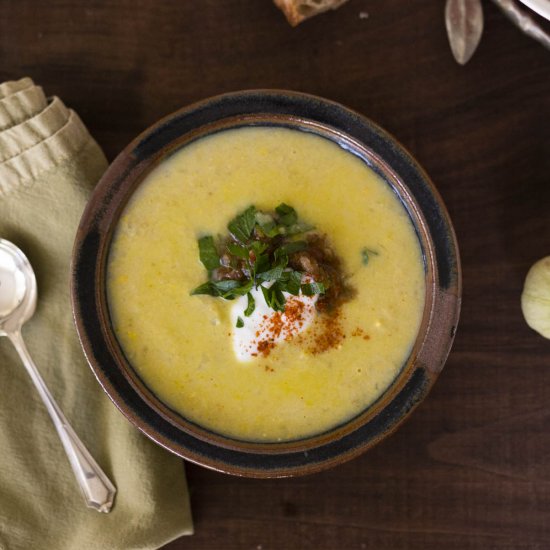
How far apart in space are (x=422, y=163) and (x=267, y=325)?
62cm

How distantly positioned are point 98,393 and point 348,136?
0.91 metres

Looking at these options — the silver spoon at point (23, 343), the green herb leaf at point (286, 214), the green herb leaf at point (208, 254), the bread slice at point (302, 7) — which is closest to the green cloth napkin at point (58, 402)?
the silver spoon at point (23, 343)

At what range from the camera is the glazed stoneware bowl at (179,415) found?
1.63 meters

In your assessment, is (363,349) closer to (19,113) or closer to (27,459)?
(27,459)

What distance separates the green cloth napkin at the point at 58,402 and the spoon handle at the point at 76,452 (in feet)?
0.10

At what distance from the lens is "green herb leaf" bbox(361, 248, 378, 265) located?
5.49 ft

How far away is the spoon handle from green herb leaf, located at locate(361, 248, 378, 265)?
0.84m

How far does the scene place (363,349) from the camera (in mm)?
1680

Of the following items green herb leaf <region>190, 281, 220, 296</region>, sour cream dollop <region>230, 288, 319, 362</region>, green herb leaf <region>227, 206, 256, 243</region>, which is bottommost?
sour cream dollop <region>230, 288, 319, 362</region>

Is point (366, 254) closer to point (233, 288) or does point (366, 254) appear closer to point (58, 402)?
point (233, 288)

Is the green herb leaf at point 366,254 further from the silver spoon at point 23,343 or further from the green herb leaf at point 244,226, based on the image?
the silver spoon at point 23,343

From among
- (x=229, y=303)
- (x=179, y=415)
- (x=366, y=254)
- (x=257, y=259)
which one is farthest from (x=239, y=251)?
(x=179, y=415)

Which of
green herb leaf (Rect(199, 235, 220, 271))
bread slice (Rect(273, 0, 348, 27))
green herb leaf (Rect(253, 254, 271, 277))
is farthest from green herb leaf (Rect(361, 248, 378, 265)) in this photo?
bread slice (Rect(273, 0, 348, 27))

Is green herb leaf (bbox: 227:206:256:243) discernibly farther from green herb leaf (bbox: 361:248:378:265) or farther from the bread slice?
the bread slice
